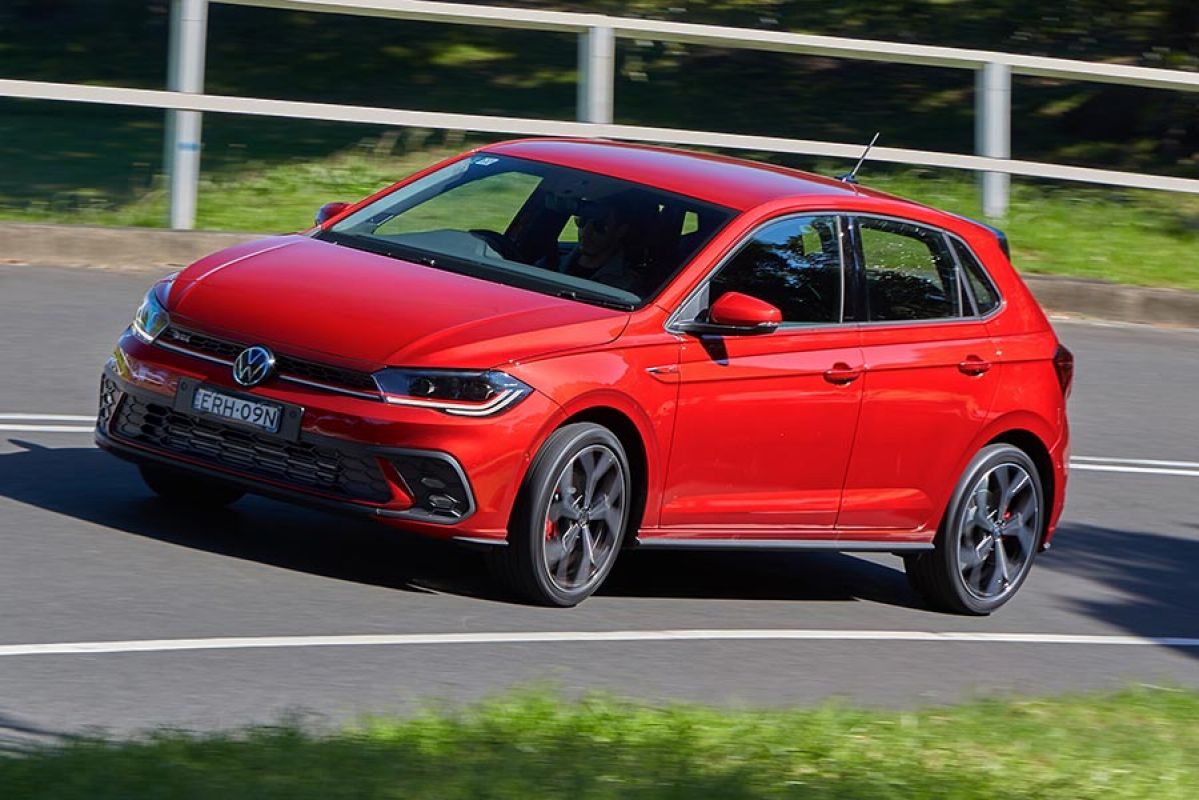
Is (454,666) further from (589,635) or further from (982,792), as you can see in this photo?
(982,792)

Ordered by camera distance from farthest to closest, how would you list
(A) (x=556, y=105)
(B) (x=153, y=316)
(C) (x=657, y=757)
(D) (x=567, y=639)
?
(A) (x=556, y=105) < (B) (x=153, y=316) < (D) (x=567, y=639) < (C) (x=657, y=757)

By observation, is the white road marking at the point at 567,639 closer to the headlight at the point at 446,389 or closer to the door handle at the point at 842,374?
the headlight at the point at 446,389

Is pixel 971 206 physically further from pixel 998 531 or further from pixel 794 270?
pixel 794 270

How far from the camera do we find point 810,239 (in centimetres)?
927

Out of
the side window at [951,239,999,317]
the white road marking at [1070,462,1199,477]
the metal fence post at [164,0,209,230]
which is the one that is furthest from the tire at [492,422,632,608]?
the metal fence post at [164,0,209,230]

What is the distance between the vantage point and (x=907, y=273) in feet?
31.8

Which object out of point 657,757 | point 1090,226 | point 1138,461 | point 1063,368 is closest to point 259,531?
point 657,757

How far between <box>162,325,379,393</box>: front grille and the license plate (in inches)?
5.1

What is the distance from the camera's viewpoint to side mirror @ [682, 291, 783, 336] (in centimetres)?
855

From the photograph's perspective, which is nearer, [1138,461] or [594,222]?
[594,222]

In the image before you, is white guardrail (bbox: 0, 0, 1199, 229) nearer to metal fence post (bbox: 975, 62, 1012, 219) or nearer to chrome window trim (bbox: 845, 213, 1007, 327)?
metal fence post (bbox: 975, 62, 1012, 219)

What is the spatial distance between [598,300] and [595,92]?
8.33 meters

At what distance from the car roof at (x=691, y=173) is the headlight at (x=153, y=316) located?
5.71 ft

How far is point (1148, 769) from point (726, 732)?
1.27 metres
